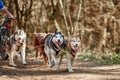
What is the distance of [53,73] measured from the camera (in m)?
10.7

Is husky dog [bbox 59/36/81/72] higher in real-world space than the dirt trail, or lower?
higher

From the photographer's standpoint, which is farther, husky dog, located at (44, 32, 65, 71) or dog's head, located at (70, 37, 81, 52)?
husky dog, located at (44, 32, 65, 71)

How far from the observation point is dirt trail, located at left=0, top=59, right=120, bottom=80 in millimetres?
9922

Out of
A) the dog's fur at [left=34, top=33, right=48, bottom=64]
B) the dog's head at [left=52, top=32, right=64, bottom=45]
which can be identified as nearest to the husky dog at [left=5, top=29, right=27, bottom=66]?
the dog's fur at [left=34, top=33, right=48, bottom=64]

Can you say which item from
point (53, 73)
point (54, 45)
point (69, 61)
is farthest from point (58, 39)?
point (53, 73)

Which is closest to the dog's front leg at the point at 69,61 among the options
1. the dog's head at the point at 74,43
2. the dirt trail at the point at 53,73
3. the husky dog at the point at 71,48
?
the husky dog at the point at 71,48

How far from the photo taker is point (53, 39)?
11.2 meters

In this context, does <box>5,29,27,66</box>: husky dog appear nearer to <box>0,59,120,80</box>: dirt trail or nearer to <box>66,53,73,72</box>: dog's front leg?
<box>0,59,120,80</box>: dirt trail

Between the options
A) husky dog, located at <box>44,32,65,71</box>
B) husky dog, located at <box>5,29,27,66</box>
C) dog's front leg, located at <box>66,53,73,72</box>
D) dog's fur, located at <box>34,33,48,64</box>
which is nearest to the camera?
dog's front leg, located at <box>66,53,73,72</box>

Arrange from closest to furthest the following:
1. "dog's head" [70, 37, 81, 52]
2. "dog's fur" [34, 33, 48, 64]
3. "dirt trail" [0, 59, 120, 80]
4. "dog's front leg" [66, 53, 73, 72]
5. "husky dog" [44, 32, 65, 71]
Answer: "dirt trail" [0, 59, 120, 80] < "dog's head" [70, 37, 81, 52] < "dog's front leg" [66, 53, 73, 72] < "husky dog" [44, 32, 65, 71] < "dog's fur" [34, 33, 48, 64]

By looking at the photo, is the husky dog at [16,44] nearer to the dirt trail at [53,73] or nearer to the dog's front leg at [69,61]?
the dirt trail at [53,73]

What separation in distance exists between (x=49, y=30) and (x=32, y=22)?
91cm

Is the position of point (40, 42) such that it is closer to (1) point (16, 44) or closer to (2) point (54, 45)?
(1) point (16, 44)

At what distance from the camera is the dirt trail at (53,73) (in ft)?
32.6
